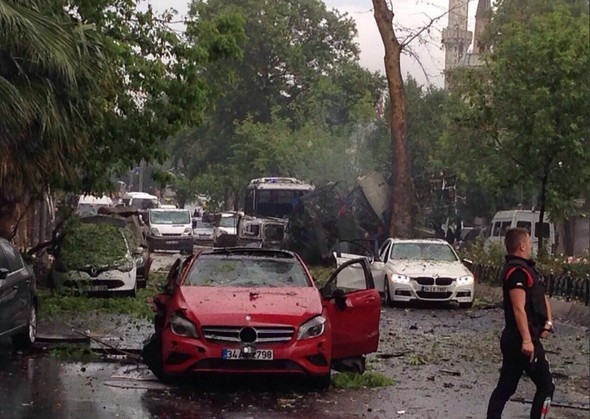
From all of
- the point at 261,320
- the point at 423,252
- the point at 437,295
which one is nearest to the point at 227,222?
the point at 423,252

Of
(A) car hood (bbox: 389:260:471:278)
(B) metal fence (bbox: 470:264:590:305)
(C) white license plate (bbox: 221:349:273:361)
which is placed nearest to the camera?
(C) white license plate (bbox: 221:349:273:361)

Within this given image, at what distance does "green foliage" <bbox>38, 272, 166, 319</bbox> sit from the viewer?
20703 mm

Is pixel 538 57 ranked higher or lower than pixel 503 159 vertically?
higher

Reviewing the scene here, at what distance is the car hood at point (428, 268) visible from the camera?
23703 millimetres

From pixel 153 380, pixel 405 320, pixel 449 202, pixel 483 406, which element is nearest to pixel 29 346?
pixel 153 380

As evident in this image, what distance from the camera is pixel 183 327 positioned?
38.6 feet

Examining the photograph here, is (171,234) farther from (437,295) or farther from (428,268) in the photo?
(437,295)

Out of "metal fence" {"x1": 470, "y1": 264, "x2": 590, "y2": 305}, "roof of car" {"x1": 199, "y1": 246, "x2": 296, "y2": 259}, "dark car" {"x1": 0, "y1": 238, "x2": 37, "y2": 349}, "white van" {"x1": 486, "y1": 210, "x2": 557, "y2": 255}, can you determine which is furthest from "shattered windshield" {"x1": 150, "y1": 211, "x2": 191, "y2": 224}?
"roof of car" {"x1": 199, "y1": 246, "x2": 296, "y2": 259}

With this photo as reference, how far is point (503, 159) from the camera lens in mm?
28188

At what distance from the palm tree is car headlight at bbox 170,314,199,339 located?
14.5ft

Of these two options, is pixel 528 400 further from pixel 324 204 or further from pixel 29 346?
pixel 324 204

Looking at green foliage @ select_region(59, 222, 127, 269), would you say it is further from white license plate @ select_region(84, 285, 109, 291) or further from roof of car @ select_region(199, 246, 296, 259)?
roof of car @ select_region(199, 246, 296, 259)

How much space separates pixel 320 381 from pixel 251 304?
1081 millimetres

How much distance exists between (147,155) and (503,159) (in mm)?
9369
